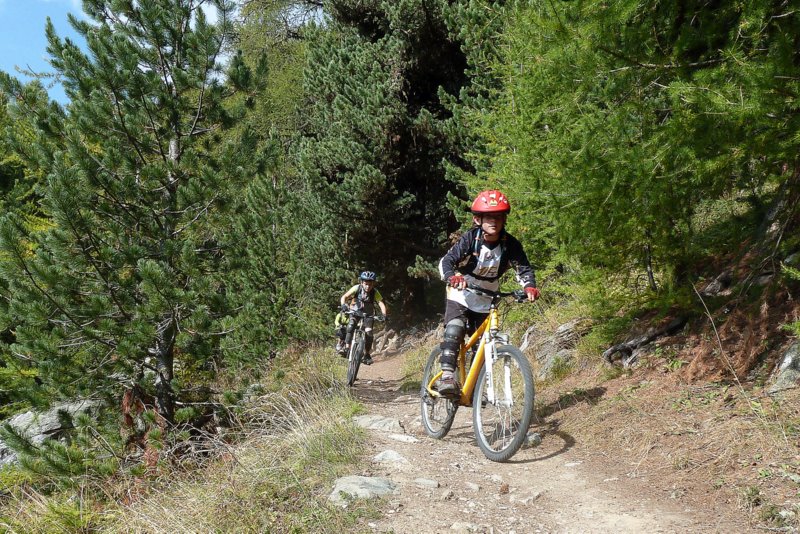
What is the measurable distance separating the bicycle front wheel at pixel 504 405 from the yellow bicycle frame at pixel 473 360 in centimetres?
12

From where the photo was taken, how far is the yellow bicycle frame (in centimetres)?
485

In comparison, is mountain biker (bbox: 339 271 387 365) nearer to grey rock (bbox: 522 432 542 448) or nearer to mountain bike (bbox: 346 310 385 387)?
mountain bike (bbox: 346 310 385 387)

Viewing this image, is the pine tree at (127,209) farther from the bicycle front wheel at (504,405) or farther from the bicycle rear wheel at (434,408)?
the bicycle front wheel at (504,405)

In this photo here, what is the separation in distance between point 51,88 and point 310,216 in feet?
29.2

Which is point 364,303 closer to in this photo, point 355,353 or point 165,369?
point 355,353

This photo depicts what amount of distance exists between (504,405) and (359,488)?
1332mm

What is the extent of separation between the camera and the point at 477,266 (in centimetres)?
509

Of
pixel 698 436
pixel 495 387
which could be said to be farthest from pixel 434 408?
pixel 698 436

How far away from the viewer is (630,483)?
4.13 m

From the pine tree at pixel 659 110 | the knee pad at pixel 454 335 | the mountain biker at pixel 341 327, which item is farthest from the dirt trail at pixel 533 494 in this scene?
the mountain biker at pixel 341 327

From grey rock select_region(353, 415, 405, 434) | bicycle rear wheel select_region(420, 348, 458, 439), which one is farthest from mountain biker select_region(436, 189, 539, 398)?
grey rock select_region(353, 415, 405, 434)

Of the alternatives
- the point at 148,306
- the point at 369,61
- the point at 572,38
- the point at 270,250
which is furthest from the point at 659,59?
the point at 369,61

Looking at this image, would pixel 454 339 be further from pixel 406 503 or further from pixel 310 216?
pixel 310 216

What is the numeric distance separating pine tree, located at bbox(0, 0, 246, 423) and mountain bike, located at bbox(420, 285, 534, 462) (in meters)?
4.12
